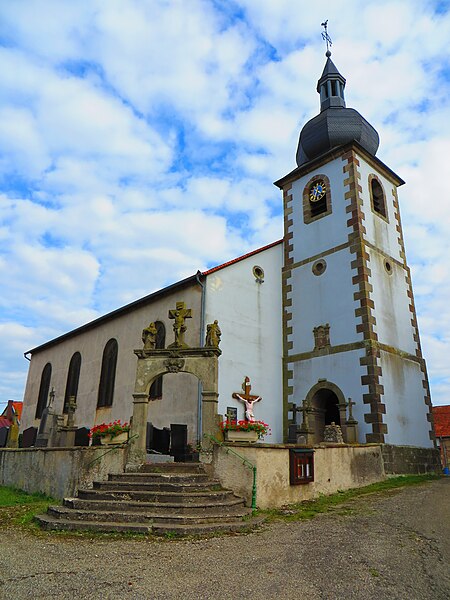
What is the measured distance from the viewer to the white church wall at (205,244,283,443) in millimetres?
15484

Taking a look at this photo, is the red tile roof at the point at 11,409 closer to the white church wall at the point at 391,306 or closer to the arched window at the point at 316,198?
the arched window at the point at 316,198

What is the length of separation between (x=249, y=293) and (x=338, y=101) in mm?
10192

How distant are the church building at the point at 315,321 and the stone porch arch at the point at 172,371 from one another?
316cm

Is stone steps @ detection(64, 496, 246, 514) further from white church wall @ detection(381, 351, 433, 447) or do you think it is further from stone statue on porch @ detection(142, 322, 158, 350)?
white church wall @ detection(381, 351, 433, 447)

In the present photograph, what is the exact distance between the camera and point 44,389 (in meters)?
26.3

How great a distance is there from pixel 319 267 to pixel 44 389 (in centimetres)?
1755

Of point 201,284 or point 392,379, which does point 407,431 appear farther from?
point 201,284

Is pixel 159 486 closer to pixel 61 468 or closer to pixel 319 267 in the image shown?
pixel 61 468

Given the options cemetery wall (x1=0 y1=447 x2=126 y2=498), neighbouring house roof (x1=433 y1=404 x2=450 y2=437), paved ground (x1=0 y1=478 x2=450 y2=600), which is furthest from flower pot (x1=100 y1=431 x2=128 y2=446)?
neighbouring house roof (x1=433 y1=404 x2=450 y2=437)

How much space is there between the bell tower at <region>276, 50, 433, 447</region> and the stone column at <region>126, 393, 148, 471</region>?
6271 mm

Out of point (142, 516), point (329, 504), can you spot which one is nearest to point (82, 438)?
point (329, 504)

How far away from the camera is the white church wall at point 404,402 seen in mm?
14594

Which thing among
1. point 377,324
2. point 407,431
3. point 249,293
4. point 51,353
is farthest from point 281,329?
point 51,353

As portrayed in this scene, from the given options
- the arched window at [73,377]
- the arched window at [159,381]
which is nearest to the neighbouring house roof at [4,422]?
the arched window at [73,377]
